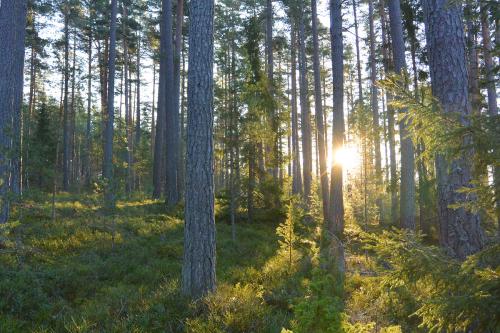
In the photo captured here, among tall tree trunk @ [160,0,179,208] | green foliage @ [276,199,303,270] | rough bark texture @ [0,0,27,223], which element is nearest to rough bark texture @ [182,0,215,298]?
green foliage @ [276,199,303,270]

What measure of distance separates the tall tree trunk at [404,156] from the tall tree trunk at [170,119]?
30.5 ft

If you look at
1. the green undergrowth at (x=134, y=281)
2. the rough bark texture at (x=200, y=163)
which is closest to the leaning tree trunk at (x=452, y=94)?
the green undergrowth at (x=134, y=281)

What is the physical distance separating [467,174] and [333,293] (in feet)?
10.5

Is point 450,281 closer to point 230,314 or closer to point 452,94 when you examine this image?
point 452,94

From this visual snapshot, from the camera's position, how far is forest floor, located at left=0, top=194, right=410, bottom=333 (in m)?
5.07

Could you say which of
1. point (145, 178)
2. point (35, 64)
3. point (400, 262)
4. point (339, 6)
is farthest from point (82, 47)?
point (400, 262)

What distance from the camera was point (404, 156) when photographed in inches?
480

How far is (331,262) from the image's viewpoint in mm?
8383

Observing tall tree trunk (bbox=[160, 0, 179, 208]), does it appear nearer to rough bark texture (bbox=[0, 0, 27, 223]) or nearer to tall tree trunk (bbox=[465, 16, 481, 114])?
rough bark texture (bbox=[0, 0, 27, 223])

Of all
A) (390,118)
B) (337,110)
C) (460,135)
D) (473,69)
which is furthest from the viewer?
(390,118)

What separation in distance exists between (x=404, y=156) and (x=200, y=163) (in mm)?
8539

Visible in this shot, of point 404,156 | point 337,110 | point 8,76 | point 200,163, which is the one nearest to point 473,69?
point 404,156

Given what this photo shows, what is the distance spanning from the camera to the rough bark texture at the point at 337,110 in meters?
12.5

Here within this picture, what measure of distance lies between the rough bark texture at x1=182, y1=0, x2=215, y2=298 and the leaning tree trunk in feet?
11.5
